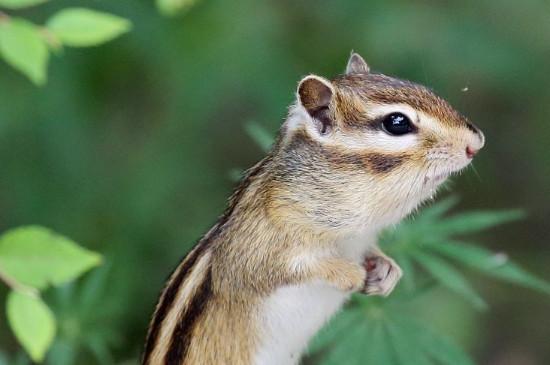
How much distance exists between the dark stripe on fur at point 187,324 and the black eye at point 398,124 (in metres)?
0.45

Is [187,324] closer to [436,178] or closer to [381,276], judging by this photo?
[381,276]

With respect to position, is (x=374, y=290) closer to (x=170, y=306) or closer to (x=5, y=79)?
(x=170, y=306)

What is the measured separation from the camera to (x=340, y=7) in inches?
133

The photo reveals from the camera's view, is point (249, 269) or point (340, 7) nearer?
point (249, 269)

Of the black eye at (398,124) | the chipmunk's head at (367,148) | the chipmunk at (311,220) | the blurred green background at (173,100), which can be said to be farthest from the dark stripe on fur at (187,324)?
the blurred green background at (173,100)

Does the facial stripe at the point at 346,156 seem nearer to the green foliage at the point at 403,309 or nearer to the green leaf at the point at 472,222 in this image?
the green foliage at the point at 403,309

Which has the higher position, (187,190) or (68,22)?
(68,22)

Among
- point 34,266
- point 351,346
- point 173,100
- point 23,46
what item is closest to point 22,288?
point 34,266

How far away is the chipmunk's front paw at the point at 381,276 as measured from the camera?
2.13 metres

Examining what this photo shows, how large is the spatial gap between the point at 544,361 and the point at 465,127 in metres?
2.65

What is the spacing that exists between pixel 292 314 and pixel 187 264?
0.72ft

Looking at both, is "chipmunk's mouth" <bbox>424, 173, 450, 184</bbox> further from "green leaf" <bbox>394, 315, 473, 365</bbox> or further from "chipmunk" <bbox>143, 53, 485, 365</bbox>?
"green leaf" <bbox>394, 315, 473, 365</bbox>

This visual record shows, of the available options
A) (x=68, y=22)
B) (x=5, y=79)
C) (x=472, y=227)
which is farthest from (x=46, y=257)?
(x=5, y=79)

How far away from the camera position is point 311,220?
6.92 ft
